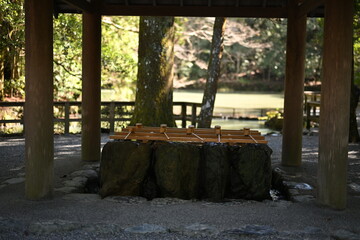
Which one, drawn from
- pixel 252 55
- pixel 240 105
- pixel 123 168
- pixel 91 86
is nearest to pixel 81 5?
pixel 91 86

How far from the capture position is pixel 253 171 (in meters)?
6.71

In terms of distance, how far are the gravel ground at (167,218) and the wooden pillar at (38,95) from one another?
0.31 meters

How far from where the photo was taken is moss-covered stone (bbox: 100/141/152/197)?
6.56 m

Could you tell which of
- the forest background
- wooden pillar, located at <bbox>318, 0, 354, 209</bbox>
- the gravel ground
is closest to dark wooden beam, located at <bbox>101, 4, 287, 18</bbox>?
the forest background

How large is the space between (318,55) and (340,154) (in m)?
27.9

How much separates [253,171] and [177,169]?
1125 millimetres

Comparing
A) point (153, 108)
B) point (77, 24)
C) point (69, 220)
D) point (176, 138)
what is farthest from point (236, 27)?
point (69, 220)

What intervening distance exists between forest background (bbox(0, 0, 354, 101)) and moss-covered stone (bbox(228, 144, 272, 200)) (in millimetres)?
4834

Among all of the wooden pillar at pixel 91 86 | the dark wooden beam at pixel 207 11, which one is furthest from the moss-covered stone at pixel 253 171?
the wooden pillar at pixel 91 86

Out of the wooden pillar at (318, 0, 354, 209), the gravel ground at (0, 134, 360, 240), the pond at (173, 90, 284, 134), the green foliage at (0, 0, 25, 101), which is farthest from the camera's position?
the pond at (173, 90, 284, 134)

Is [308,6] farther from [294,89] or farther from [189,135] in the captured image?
[189,135]

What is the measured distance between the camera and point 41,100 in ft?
19.3

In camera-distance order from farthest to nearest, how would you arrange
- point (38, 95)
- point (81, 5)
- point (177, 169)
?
point (81, 5) → point (177, 169) → point (38, 95)

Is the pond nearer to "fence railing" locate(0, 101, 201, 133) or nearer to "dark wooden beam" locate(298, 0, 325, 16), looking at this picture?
"fence railing" locate(0, 101, 201, 133)
